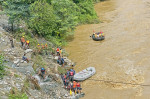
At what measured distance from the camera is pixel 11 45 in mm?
17719

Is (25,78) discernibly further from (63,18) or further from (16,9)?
(63,18)

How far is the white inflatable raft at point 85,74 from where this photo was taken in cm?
1684

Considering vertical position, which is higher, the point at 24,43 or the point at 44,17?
the point at 44,17

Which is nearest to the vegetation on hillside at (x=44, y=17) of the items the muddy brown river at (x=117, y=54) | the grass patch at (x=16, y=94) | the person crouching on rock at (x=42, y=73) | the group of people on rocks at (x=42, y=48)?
the muddy brown river at (x=117, y=54)

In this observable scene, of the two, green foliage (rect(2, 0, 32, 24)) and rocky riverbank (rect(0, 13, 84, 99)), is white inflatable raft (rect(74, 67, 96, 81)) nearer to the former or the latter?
rocky riverbank (rect(0, 13, 84, 99))

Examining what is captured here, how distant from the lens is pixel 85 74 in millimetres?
17188

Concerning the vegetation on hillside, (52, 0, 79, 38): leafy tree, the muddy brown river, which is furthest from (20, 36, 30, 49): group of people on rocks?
(52, 0, 79, 38): leafy tree

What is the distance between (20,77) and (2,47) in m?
5.48

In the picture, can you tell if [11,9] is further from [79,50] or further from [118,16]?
[118,16]

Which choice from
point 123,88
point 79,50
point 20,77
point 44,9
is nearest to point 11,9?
point 44,9

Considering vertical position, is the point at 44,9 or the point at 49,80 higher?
the point at 44,9

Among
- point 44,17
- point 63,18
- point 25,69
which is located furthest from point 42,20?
point 25,69

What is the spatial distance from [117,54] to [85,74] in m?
5.65

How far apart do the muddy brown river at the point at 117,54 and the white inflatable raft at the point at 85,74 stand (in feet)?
1.41
